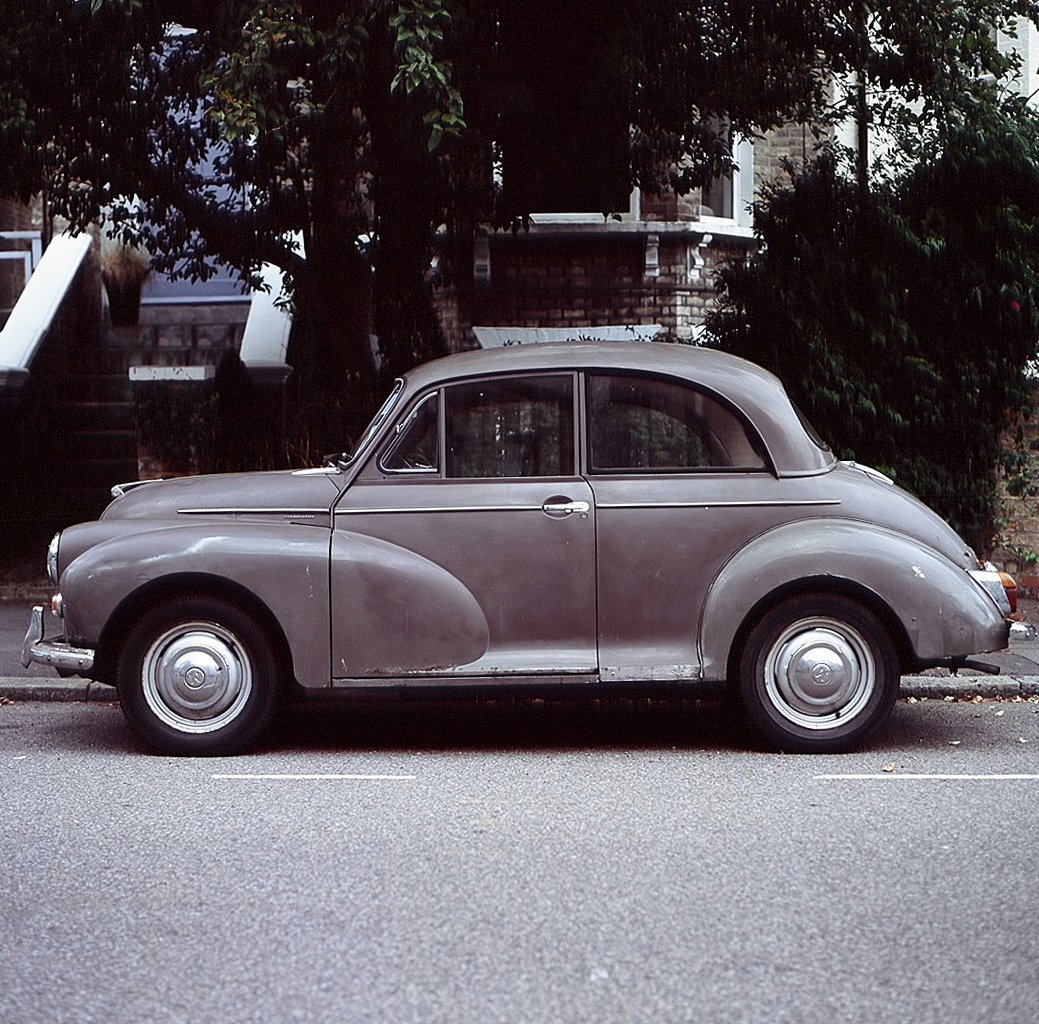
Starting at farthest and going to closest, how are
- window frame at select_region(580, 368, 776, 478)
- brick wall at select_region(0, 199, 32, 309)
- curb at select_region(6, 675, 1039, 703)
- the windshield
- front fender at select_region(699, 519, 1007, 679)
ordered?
brick wall at select_region(0, 199, 32, 309) < curb at select_region(6, 675, 1039, 703) < the windshield < window frame at select_region(580, 368, 776, 478) < front fender at select_region(699, 519, 1007, 679)

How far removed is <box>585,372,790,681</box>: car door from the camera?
7.07 meters

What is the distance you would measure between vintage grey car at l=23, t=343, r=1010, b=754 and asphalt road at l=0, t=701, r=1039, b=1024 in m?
0.33

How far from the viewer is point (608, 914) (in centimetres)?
452

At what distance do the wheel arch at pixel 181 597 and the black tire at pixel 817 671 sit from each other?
211cm

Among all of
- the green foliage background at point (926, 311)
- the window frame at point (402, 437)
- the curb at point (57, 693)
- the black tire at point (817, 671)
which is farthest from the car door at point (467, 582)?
the green foliage background at point (926, 311)

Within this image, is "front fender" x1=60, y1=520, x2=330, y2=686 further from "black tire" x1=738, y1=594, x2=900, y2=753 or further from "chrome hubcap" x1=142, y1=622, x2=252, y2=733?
"black tire" x1=738, y1=594, x2=900, y2=753

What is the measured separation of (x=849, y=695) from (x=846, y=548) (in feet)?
2.20

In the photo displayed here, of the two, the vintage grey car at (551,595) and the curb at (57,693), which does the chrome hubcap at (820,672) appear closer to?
the vintage grey car at (551,595)

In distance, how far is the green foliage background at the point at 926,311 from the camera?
1219cm

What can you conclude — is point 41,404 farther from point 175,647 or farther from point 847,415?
point 175,647

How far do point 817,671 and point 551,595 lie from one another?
1242 millimetres

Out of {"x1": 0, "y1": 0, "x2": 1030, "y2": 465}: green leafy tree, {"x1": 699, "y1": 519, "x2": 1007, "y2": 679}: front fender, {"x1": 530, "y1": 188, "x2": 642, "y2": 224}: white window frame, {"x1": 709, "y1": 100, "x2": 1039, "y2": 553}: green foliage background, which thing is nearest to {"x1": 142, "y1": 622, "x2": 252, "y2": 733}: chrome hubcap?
{"x1": 699, "y1": 519, "x2": 1007, "y2": 679}: front fender

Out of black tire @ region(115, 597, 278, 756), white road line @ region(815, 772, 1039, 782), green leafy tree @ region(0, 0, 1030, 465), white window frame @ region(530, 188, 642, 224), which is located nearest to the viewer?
white road line @ region(815, 772, 1039, 782)

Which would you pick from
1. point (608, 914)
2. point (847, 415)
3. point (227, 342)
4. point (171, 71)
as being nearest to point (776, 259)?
point (847, 415)
